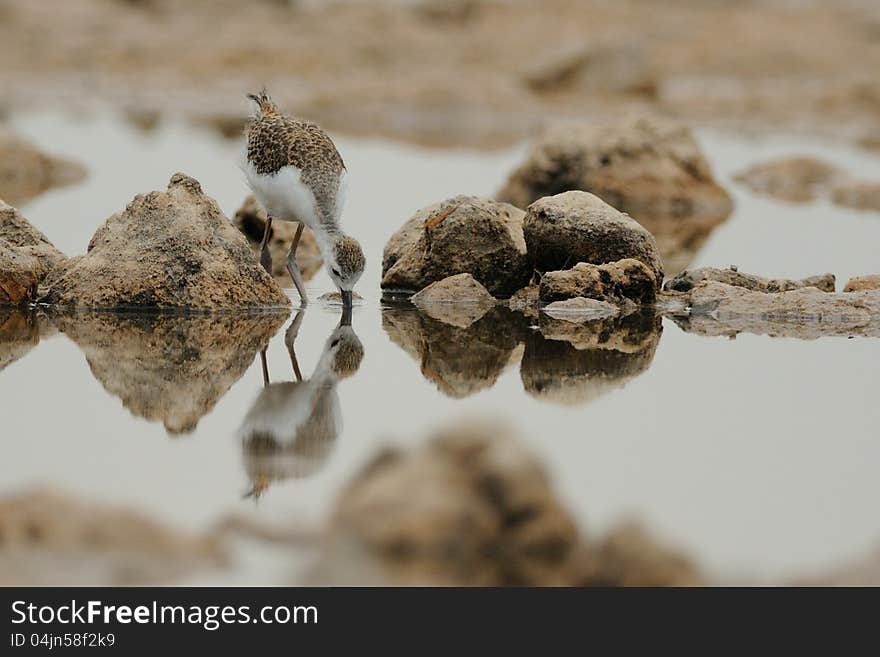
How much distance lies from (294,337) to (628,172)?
10.6 m

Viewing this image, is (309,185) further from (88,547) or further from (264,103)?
(88,547)

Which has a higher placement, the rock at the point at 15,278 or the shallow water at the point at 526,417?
the rock at the point at 15,278

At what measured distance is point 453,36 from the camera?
47.8 metres

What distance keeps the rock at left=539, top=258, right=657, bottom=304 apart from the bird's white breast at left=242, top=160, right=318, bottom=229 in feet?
6.37

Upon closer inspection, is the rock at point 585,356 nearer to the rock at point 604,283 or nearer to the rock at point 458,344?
the rock at point 458,344

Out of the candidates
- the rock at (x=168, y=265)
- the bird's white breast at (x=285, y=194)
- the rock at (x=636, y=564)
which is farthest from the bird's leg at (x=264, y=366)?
the rock at (x=636, y=564)

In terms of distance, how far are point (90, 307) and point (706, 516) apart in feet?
18.4

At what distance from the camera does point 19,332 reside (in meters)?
9.34

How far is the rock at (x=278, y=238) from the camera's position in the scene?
1307 centimetres

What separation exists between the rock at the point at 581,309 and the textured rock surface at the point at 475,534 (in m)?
5.38

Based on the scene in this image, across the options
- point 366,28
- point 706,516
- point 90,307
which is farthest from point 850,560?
point 366,28

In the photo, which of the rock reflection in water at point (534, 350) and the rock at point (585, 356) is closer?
the rock at point (585, 356)

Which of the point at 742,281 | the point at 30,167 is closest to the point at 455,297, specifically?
the point at 742,281
